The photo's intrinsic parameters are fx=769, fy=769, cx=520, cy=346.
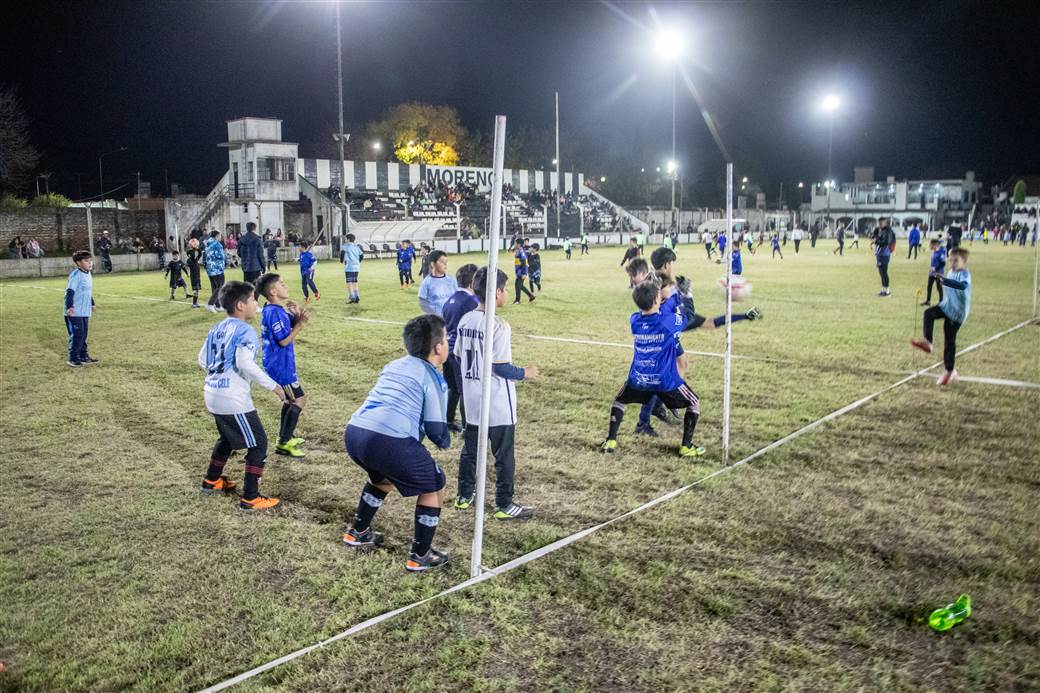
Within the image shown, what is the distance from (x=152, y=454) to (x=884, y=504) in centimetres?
656

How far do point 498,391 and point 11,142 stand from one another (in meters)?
50.4

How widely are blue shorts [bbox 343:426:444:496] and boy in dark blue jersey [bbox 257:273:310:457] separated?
242cm

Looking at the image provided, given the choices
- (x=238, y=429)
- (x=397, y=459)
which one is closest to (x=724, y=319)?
(x=397, y=459)

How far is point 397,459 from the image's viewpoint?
446 centimetres

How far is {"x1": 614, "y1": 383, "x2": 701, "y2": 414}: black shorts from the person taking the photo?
23.0 ft

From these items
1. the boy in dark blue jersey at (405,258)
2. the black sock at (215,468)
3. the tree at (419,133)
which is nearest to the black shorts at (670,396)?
the black sock at (215,468)

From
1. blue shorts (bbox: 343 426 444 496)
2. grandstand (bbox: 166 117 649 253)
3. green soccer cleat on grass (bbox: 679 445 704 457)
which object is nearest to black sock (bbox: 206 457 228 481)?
blue shorts (bbox: 343 426 444 496)

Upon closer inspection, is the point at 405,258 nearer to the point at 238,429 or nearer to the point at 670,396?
the point at 670,396

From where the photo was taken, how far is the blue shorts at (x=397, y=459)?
4453mm

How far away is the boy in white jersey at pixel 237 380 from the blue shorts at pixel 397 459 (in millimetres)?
1462

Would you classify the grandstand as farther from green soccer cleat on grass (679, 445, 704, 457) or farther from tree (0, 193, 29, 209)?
green soccer cleat on grass (679, 445, 704, 457)

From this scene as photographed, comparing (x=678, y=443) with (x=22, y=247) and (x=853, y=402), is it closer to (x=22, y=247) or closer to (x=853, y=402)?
(x=853, y=402)

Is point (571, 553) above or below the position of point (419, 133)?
below

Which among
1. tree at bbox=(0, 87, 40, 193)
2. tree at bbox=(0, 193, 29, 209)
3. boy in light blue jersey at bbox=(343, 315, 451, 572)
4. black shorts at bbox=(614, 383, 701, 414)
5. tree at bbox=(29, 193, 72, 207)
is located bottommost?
black shorts at bbox=(614, 383, 701, 414)
